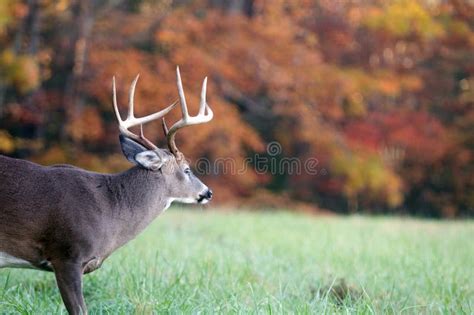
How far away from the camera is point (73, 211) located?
4.73m

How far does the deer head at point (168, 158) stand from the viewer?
5324mm

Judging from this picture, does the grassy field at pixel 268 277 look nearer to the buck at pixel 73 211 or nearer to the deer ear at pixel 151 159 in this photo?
the buck at pixel 73 211

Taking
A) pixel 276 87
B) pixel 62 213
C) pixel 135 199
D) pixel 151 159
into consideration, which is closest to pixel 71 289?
pixel 62 213

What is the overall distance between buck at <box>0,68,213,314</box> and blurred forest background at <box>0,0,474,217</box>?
995cm

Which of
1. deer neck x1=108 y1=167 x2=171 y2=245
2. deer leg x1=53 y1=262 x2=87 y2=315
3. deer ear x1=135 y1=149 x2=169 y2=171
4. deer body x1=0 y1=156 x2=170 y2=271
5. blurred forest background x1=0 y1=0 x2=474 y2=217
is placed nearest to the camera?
deer leg x1=53 y1=262 x2=87 y2=315

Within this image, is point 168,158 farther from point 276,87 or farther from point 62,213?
point 276,87

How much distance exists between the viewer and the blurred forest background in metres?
17.3

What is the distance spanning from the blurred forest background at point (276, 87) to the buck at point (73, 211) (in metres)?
9.95

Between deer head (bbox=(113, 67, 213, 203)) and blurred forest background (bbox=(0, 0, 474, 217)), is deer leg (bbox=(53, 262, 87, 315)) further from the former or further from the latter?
blurred forest background (bbox=(0, 0, 474, 217))

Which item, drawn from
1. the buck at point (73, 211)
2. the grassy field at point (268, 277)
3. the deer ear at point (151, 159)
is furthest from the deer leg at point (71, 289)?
the deer ear at point (151, 159)

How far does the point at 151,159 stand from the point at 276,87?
543 inches

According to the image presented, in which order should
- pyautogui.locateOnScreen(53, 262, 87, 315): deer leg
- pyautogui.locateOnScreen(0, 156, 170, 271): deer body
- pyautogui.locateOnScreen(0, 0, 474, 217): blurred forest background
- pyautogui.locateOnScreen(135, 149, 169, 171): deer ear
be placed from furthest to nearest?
pyautogui.locateOnScreen(0, 0, 474, 217): blurred forest background < pyautogui.locateOnScreen(135, 149, 169, 171): deer ear < pyautogui.locateOnScreen(0, 156, 170, 271): deer body < pyautogui.locateOnScreen(53, 262, 87, 315): deer leg

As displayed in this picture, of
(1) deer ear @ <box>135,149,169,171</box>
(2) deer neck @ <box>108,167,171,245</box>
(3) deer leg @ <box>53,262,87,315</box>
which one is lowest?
(3) deer leg @ <box>53,262,87,315</box>

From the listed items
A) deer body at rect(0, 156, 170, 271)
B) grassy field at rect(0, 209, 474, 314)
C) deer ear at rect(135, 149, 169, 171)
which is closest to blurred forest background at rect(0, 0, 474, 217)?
grassy field at rect(0, 209, 474, 314)
